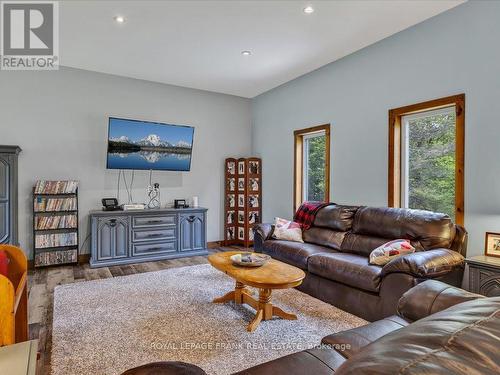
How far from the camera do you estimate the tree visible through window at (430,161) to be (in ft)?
10.8

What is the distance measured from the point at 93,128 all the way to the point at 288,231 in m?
3.54

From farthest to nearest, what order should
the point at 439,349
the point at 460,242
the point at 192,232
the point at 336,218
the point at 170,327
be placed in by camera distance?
1. the point at 192,232
2. the point at 336,218
3. the point at 460,242
4. the point at 170,327
5. the point at 439,349

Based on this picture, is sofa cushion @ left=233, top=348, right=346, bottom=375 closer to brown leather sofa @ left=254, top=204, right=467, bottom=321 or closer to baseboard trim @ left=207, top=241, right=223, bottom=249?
brown leather sofa @ left=254, top=204, right=467, bottom=321

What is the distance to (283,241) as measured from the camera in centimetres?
401

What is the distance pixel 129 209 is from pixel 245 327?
315 cm

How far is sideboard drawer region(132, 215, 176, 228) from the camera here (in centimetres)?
483

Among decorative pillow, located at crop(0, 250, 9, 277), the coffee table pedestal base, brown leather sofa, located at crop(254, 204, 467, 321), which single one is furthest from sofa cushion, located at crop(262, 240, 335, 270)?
decorative pillow, located at crop(0, 250, 9, 277)

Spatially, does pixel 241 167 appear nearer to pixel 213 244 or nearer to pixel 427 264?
pixel 213 244

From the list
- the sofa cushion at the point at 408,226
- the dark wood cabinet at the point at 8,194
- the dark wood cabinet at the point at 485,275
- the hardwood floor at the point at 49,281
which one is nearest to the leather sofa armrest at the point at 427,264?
the dark wood cabinet at the point at 485,275

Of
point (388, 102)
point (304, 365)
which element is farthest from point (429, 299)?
point (388, 102)

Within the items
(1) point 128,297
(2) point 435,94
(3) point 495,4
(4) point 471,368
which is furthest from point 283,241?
(4) point 471,368

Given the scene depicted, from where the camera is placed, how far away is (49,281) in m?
3.88

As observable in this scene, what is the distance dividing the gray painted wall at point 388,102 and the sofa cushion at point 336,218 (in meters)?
0.39

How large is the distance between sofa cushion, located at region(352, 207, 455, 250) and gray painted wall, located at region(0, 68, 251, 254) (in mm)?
3281
